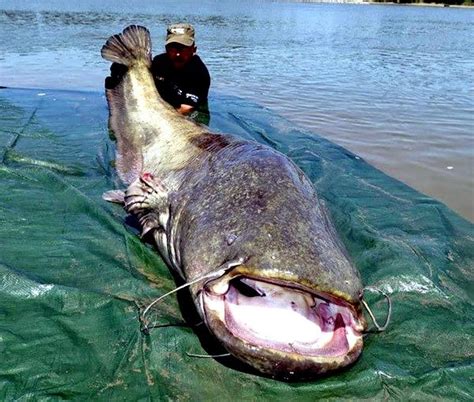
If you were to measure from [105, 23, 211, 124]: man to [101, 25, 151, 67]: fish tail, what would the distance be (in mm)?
596

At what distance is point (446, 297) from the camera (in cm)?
252

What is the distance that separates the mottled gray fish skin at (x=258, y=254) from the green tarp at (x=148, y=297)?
0.21 m

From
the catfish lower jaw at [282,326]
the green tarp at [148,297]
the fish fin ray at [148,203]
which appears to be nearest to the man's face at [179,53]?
the green tarp at [148,297]

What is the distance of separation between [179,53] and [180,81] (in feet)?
1.94

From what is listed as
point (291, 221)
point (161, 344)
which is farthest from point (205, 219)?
point (161, 344)

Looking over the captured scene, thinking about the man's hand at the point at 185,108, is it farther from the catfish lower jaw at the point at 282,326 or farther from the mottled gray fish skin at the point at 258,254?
the catfish lower jaw at the point at 282,326

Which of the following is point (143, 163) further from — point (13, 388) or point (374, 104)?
point (374, 104)

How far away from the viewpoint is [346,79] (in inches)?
431

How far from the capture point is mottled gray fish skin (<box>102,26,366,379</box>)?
172 cm

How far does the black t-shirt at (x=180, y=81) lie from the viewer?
233 inches

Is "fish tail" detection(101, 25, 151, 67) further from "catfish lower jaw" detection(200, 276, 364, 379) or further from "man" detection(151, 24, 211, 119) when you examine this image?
"catfish lower jaw" detection(200, 276, 364, 379)

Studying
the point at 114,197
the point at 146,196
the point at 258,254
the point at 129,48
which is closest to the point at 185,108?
the point at 129,48

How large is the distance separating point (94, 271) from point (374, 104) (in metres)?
6.93

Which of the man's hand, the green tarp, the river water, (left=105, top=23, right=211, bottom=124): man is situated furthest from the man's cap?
the river water
